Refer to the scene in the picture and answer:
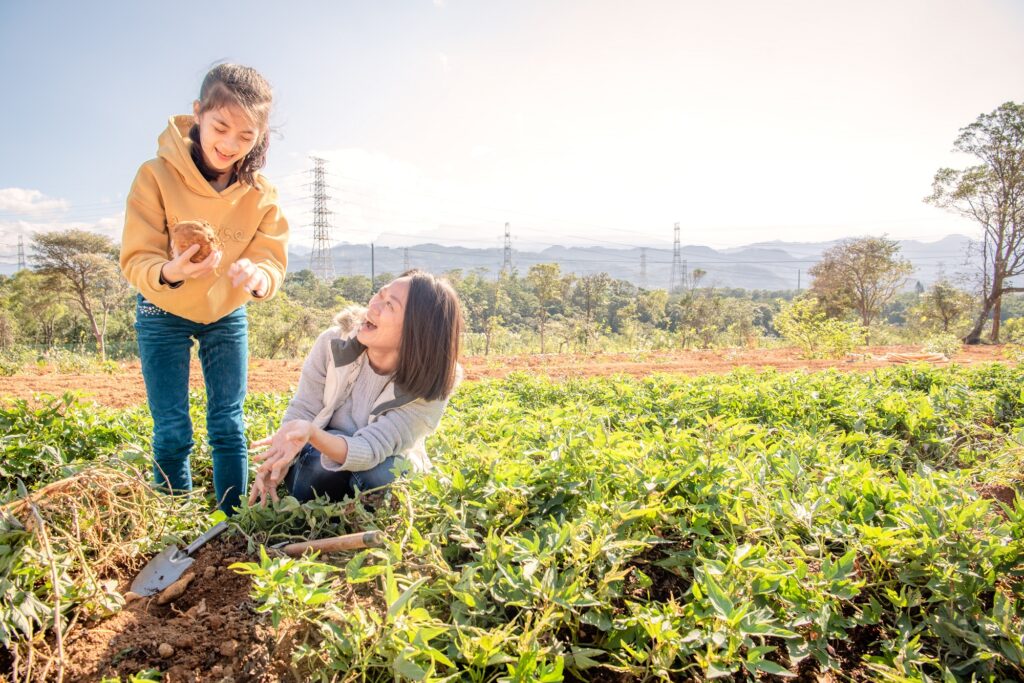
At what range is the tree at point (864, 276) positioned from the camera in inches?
883

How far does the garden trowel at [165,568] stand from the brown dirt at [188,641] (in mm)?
50

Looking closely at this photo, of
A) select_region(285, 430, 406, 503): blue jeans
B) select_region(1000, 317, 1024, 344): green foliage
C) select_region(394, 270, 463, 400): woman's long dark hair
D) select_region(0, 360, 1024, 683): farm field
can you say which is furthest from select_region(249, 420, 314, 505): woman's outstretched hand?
select_region(1000, 317, 1024, 344): green foliage

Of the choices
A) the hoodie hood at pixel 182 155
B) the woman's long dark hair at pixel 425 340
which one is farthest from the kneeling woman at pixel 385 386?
the hoodie hood at pixel 182 155

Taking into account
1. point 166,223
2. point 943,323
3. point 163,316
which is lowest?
point 943,323

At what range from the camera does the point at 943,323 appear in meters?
21.9

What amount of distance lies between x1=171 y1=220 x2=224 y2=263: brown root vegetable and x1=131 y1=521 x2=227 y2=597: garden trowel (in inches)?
37.6

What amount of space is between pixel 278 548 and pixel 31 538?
52 centimetres

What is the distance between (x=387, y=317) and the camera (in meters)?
2.04

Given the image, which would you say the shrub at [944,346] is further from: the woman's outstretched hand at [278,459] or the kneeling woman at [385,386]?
the woman's outstretched hand at [278,459]

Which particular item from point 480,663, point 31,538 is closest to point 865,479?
point 480,663

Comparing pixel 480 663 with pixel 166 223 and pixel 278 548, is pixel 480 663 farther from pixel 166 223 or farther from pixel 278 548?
pixel 166 223

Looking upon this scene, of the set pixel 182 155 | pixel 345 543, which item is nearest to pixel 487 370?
pixel 182 155

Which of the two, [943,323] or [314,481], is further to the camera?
[943,323]

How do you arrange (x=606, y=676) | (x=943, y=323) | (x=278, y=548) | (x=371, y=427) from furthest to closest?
(x=943, y=323) → (x=371, y=427) → (x=278, y=548) → (x=606, y=676)
